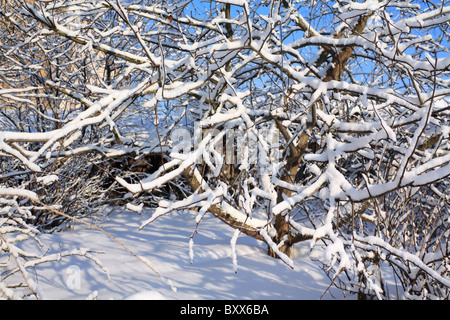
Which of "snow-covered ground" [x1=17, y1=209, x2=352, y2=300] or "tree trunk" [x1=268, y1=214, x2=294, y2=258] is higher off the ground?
"tree trunk" [x1=268, y1=214, x2=294, y2=258]

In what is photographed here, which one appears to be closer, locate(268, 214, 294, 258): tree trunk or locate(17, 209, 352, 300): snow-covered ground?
locate(17, 209, 352, 300): snow-covered ground

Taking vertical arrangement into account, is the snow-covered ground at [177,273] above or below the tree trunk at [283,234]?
below

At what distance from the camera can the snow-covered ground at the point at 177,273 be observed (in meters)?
2.55

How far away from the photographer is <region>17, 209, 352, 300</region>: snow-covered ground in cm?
255

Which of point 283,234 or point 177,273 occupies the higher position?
point 283,234

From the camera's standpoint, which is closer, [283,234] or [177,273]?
[177,273]

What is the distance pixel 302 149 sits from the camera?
12.8 ft

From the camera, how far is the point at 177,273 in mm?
3025

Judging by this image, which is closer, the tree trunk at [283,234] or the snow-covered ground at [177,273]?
the snow-covered ground at [177,273]
